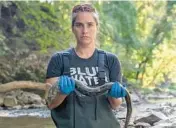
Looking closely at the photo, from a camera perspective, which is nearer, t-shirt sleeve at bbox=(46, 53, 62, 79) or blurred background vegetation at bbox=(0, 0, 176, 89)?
t-shirt sleeve at bbox=(46, 53, 62, 79)

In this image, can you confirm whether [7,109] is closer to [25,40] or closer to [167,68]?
Result: [25,40]

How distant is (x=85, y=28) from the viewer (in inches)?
111

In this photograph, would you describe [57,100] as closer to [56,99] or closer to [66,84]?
[56,99]

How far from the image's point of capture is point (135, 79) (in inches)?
1265

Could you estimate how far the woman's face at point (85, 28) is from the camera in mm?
2822

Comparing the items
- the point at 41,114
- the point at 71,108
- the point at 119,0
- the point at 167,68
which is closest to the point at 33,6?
the point at 41,114

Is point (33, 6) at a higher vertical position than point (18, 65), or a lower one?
higher

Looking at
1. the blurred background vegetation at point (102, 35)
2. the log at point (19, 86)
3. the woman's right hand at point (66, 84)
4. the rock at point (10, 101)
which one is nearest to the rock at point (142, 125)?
the blurred background vegetation at point (102, 35)

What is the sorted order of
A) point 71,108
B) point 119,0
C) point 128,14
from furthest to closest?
point 128,14
point 119,0
point 71,108

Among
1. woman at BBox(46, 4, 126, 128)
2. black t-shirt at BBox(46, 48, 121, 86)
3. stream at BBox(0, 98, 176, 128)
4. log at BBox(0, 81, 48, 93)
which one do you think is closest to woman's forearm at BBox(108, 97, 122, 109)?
woman at BBox(46, 4, 126, 128)

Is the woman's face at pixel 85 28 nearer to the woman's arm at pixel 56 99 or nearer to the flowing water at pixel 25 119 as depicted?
the woman's arm at pixel 56 99

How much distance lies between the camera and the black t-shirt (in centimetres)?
277

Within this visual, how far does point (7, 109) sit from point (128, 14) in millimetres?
12275

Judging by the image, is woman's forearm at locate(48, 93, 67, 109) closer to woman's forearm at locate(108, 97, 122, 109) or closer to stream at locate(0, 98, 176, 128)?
woman's forearm at locate(108, 97, 122, 109)
